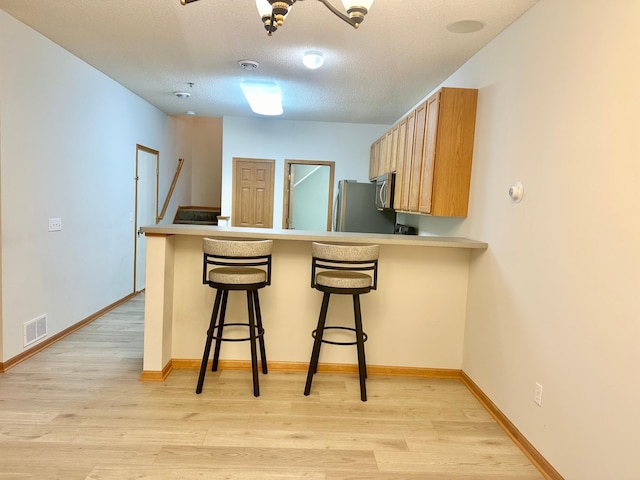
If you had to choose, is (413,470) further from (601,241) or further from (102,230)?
(102,230)

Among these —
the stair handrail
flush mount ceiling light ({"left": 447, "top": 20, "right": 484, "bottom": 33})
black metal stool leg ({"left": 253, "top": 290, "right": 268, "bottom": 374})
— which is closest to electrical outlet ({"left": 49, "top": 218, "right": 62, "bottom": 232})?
black metal stool leg ({"left": 253, "top": 290, "right": 268, "bottom": 374})

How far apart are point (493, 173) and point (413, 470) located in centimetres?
186

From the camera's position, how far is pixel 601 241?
5.47 ft

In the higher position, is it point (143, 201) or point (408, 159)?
point (408, 159)

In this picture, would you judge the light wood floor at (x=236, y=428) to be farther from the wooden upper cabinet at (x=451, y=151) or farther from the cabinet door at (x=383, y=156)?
the cabinet door at (x=383, y=156)

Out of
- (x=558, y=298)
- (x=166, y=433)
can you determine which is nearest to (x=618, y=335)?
(x=558, y=298)

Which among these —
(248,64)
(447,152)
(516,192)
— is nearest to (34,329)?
(248,64)

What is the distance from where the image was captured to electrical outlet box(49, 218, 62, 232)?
325 centimetres

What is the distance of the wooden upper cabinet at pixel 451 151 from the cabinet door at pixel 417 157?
229 millimetres

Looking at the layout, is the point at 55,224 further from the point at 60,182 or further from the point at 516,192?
the point at 516,192

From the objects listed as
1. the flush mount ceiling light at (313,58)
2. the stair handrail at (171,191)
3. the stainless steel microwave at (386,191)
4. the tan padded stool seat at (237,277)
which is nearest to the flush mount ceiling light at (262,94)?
the flush mount ceiling light at (313,58)

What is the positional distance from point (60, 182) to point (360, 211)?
332 centimetres

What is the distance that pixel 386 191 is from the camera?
14.6 feet

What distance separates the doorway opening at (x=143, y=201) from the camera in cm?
502
